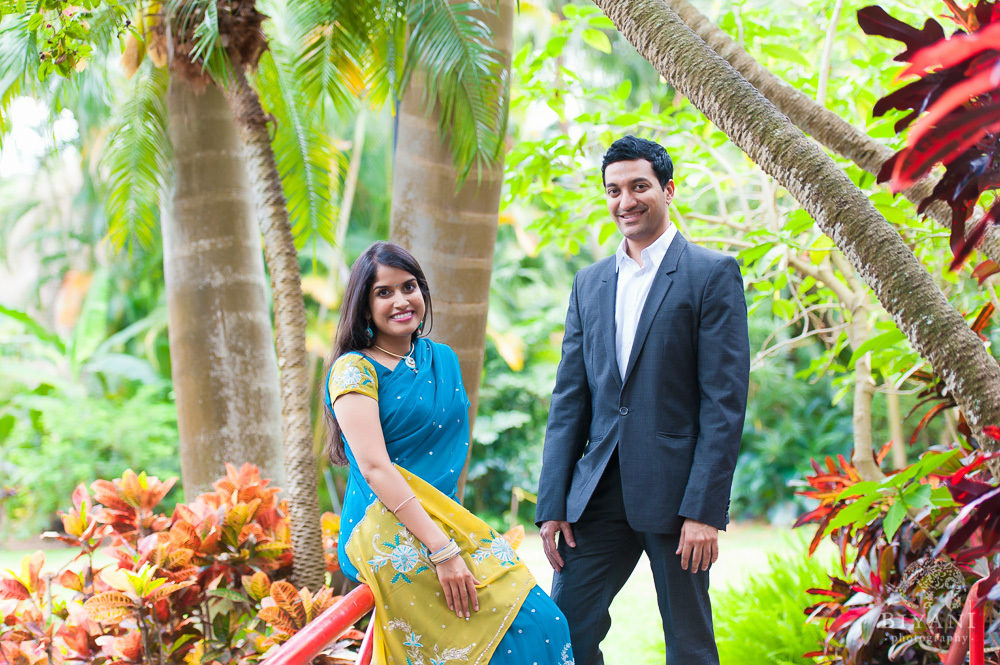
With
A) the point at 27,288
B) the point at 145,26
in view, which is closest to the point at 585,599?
the point at 145,26

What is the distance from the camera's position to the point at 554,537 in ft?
8.02

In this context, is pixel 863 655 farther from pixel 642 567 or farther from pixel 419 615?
pixel 642 567

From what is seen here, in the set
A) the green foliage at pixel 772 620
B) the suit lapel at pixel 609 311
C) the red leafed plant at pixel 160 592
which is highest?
the suit lapel at pixel 609 311

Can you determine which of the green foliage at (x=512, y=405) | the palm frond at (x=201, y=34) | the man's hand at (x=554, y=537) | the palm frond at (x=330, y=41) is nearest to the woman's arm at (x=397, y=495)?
the man's hand at (x=554, y=537)

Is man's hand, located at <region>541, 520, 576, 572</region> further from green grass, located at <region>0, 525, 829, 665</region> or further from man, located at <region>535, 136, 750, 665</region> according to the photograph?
green grass, located at <region>0, 525, 829, 665</region>

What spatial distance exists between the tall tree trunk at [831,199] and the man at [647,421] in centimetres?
42

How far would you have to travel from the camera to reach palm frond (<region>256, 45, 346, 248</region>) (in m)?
4.70

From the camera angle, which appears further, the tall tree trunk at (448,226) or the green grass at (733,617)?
the green grass at (733,617)

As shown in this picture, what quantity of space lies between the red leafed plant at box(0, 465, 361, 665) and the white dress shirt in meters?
1.46

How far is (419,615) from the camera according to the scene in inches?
80.9

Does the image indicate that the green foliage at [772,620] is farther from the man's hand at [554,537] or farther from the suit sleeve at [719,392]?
the suit sleeve at [719,392]

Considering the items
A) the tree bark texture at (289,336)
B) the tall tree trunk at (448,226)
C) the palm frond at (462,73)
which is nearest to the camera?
the tree bark texture at (289,336)

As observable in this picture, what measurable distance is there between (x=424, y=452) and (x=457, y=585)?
13.6 inches

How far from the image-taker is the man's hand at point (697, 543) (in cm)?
215
